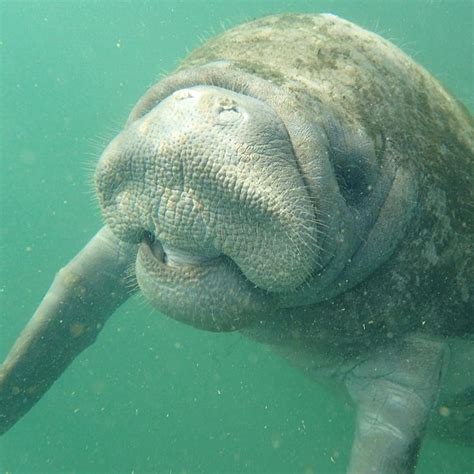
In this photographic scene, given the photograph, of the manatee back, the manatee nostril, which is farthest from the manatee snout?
the manatee back

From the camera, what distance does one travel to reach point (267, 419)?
1538 centimetres

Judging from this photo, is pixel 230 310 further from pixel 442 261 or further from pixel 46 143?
pixel 46 143

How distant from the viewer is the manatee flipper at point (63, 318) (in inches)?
196

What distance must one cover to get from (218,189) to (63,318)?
3.25 meters

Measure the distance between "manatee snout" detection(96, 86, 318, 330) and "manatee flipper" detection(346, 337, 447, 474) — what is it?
58.3 inches

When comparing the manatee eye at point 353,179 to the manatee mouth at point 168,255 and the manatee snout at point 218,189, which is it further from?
the manatee mouth at point 168,255

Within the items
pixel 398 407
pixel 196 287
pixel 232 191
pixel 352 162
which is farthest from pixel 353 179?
pixel 398 407

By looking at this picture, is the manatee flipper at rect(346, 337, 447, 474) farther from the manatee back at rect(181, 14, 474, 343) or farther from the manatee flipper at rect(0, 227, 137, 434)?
the manatee flipper at rect(0, 227, 137, 434)

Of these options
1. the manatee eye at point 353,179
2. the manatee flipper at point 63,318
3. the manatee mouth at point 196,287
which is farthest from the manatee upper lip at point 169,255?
the manatee flipper at point 63,318

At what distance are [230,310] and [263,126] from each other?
2.91 feet

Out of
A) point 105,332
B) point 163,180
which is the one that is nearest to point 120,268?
point 163,180

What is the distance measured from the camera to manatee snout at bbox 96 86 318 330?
91.7 inches

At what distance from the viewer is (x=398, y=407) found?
3682 mm

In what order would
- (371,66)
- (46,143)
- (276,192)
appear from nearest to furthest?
1. (276,192)
2. (371,66)
3. (46,143)
